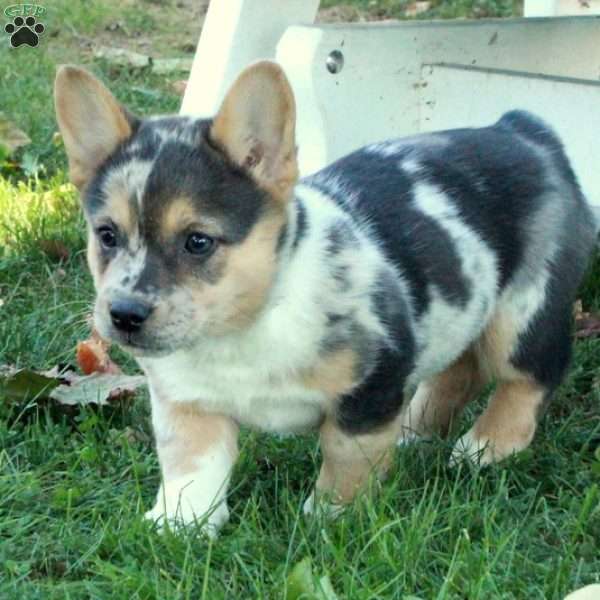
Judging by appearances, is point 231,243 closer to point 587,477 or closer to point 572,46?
point 587,477

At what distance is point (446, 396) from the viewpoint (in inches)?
175

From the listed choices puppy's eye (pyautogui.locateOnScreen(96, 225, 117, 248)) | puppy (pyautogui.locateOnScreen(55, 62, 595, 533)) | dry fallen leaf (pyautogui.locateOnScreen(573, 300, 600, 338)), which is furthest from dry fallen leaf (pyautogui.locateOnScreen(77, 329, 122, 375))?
dry fallen leaf (pyautogui.locateOnScreen(573, 300, 600, 338))

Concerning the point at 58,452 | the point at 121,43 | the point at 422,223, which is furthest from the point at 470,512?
the point at 121,43

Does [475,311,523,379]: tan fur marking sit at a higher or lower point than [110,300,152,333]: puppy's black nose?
lower

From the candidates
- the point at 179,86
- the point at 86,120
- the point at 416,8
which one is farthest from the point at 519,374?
the point at 416,8

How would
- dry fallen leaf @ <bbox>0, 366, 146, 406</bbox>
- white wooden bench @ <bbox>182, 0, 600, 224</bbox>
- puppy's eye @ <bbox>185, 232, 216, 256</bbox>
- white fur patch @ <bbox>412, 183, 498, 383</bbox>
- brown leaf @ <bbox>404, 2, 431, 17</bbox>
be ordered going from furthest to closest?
1. brown leaf @ <bbox>404, 2, 431, 17</bbox>
2. white wooden bench @ <bbox>182, 0, 600, 224</bbox>
3. dry fallen leaf @ <bbox>0, 366, 146, 406</bbox>
4. white fur patch @ <bbox>412, 183, 498, 383</bbox>
5. puppy's eye @ <bbox>185, 232, 216, 256</bbox>

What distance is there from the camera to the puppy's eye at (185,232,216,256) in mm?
3242

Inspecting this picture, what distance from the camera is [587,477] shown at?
3.84 meters

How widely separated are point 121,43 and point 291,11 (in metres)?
3.97

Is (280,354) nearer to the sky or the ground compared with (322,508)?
nearer to the sky

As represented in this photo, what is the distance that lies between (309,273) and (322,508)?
2.02ft

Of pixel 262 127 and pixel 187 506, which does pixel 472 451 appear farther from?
pixel 262 127

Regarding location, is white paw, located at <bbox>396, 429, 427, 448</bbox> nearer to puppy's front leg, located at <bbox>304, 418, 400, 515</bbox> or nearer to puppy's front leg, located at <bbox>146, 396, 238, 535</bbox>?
puppy's front leg, located at <bbox>304, 418, 400, 515</bbox>

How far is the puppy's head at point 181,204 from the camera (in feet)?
10.5
